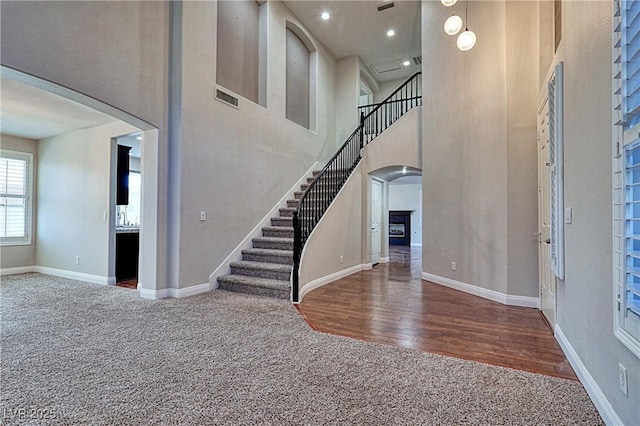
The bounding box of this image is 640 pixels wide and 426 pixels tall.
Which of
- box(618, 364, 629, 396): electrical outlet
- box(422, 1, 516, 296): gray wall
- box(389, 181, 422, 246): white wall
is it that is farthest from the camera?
box(389, 181, 422, 246): white wall

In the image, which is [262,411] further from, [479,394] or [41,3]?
[41,3]

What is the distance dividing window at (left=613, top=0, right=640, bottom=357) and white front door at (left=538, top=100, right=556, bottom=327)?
71.8 inches

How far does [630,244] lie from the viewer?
1442 millimetres

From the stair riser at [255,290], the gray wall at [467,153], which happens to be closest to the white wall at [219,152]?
the stair riser at [255,290]

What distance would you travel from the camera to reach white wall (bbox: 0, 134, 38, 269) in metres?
5.87

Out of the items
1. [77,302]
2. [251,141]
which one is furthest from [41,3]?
[77,302]

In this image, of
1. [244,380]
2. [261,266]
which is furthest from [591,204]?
[261,266]

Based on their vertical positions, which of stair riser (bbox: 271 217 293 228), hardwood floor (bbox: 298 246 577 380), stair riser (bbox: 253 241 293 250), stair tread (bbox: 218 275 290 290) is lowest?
hardwood floor (bbox: 298 246 577 380)

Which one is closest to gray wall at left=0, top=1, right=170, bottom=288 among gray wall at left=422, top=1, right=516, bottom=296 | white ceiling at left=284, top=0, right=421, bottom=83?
white ceiling at left=284, top=0, right=421, bottom=83

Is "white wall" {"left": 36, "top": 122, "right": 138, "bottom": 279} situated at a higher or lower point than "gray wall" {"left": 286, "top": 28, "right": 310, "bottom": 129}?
lower

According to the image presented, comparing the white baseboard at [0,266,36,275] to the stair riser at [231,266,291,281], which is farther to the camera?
the white baseboard at [0,266,36,275]

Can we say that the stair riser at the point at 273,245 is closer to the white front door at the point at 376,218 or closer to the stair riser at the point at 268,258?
the stair riser at the point at 268,258

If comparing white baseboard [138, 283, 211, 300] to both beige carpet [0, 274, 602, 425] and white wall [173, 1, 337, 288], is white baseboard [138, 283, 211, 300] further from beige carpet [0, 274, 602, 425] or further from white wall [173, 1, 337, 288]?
beige carpet [0, 274, 602, 425]

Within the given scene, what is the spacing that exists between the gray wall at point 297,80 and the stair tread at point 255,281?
3.81m
